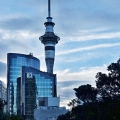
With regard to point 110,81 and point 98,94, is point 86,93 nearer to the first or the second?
point 98,94

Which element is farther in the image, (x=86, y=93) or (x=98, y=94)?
(x=86, y=93)

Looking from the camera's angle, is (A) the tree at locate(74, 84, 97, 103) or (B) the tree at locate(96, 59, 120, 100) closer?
(B) the tree at locate(96, 59, 120, 100)

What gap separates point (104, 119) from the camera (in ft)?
219

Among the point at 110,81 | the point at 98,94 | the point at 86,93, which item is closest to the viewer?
the point at 110,81

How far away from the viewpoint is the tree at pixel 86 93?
356 ft

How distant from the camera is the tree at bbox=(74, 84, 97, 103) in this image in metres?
108

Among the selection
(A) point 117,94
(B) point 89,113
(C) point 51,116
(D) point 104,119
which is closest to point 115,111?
(D) point 104,119

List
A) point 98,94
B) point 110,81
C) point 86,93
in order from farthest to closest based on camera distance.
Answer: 1. point 86,93
2. point 98,94
3. point 110,81

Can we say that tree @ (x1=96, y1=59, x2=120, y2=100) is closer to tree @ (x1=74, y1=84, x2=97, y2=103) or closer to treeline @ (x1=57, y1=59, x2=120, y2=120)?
treeline @ (x1=57, y1=59, x2=120, y2=120)

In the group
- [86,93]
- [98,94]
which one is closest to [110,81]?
[98,94]

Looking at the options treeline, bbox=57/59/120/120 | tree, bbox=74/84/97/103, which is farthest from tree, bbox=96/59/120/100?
tree, bbox=74/84/97/103

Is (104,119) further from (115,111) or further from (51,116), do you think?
(51,116)

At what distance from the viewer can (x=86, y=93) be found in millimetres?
110812

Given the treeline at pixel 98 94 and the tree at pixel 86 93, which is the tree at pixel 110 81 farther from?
the tree at pixel 86 93
